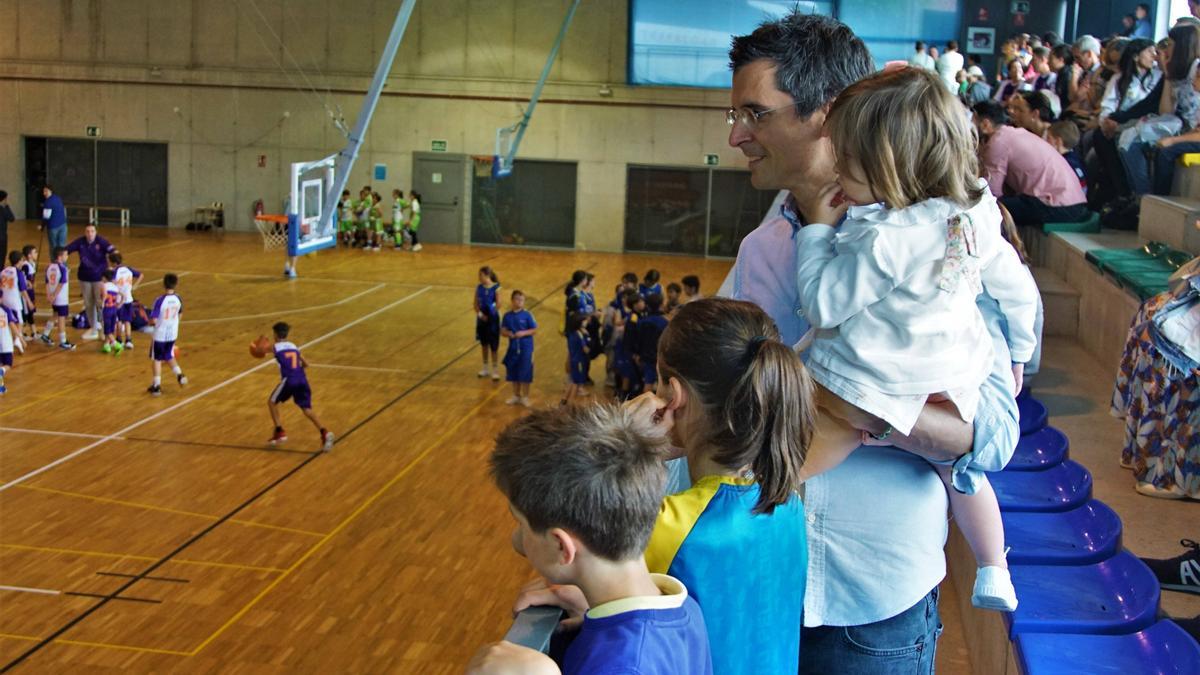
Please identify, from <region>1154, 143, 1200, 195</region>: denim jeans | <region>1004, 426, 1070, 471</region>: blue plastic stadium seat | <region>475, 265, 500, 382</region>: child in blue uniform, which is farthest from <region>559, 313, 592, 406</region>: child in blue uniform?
<region>1004, 426, 1070, 471</region>: blue plastic stadium seat

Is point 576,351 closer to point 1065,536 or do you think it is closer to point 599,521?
point 1065,536

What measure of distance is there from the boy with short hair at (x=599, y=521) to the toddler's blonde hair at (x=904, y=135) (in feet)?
2.39

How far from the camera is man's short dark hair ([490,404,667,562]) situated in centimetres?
179

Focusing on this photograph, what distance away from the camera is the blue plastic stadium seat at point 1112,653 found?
332cm

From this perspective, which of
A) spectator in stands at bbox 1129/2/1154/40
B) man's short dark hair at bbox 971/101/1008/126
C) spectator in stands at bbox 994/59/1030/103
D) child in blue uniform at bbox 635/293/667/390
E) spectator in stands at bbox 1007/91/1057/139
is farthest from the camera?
spectator in stands at bbox 1129/2/1154/40

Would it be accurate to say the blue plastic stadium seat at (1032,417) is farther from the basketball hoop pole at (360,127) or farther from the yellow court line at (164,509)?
the basketball hoop pole at (360,127)

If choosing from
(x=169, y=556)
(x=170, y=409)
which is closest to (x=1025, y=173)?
(x=169, y=556)

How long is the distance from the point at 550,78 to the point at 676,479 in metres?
30.2

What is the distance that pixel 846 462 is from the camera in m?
2.29

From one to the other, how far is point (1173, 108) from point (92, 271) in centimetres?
1525

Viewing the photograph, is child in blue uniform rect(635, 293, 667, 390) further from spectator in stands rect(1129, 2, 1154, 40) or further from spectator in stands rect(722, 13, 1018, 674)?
spectator in stands rect(722, 13, 1018, 674)

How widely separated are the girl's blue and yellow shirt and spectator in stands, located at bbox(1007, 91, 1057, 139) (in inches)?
410

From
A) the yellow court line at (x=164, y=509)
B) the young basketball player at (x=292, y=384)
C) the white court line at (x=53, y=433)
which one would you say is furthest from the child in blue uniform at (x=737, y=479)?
the white court line at (x=53, y=433)

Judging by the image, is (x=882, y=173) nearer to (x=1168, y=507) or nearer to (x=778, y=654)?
(x=778, y=654)
